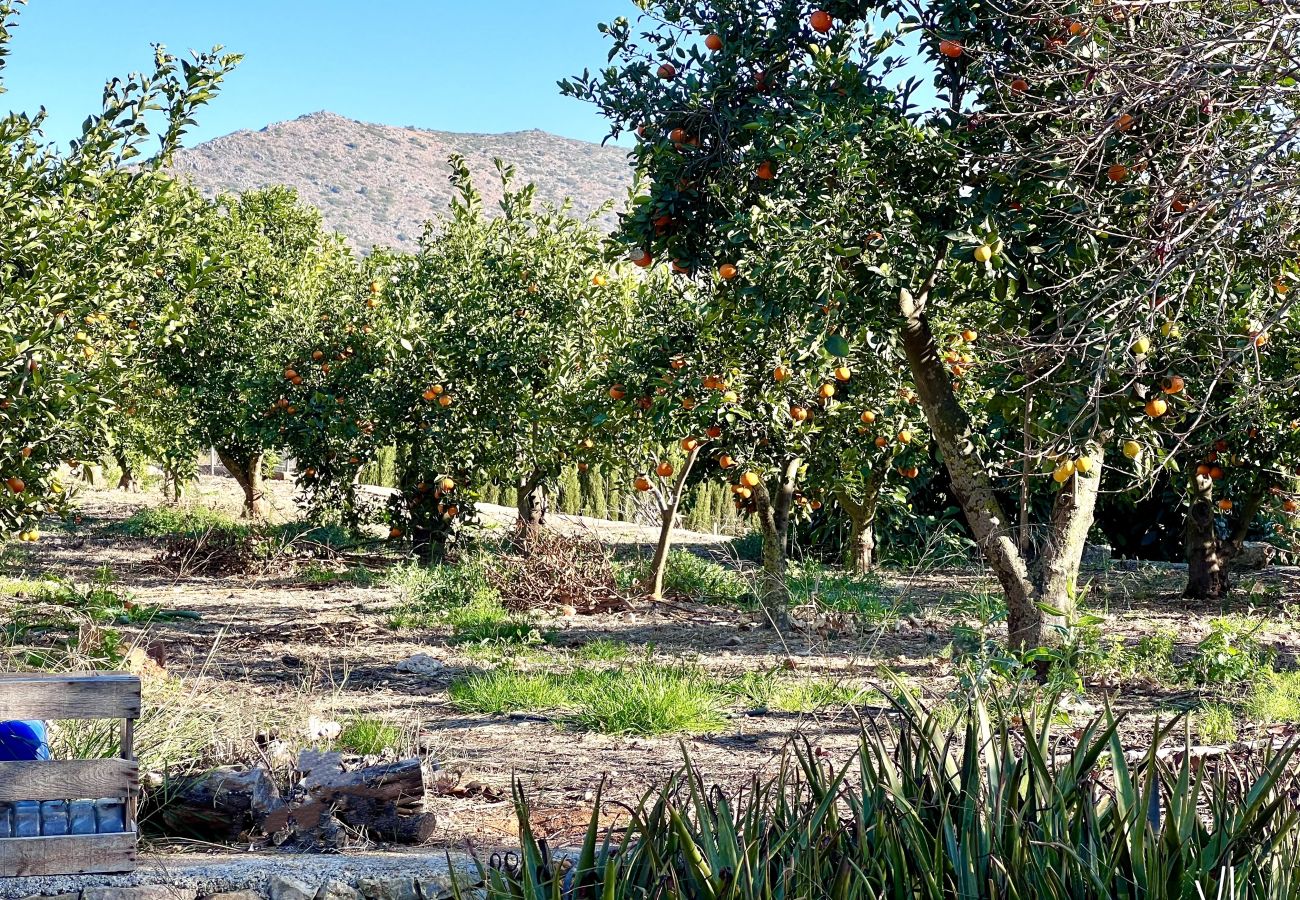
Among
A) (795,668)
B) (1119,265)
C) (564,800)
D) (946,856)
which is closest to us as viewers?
(946,856)

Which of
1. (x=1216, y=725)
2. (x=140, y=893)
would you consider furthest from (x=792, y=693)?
(x=140, y=893)

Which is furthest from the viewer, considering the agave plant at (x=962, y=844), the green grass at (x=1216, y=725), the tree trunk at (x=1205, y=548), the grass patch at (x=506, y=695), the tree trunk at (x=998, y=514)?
the tree trunk at (x=1205, y=548)

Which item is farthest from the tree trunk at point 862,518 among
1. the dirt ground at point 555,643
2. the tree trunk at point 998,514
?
the tree trunk at point 998,514

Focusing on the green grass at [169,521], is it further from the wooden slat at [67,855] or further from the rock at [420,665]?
the wooden slat at [67,855]

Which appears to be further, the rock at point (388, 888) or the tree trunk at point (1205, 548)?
the tree trunk at point (1205, 548)

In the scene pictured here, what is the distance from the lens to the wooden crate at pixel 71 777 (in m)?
3.17

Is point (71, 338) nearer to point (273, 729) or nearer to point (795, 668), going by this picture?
point (273, 729)

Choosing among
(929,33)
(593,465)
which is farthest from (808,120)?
(593,465)

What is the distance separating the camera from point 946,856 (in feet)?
8.59

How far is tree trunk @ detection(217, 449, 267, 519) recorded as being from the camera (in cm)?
1448

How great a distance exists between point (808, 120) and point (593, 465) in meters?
6.22

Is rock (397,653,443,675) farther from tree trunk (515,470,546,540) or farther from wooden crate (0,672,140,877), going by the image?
tree trunk (515,470,546,540)

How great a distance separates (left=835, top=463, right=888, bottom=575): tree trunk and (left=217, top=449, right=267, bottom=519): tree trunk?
731 centimetres

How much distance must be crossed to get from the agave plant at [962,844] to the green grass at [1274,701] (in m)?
2.51
